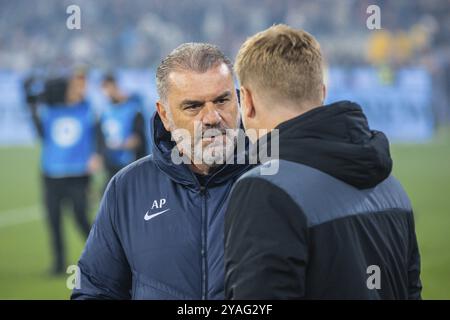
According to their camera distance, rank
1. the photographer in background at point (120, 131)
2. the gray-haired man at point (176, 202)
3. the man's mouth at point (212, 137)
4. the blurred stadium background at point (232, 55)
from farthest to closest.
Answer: the blurred stadium background at point (232, 55), the photographer in background at point (120, 131), the man's mouth at point (212, 137), the gray-haired man at point (176, 202)

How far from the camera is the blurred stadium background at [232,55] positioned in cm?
1114

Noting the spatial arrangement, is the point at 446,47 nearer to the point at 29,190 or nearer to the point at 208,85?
the point at 29,190

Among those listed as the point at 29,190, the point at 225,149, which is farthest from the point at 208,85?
the point at 29,190

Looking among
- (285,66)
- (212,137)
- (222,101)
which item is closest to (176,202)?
(212,137)

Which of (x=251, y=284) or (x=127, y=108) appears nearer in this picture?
(x=251, y=284)

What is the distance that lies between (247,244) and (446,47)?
15522mm

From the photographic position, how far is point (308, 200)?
72.0 inches

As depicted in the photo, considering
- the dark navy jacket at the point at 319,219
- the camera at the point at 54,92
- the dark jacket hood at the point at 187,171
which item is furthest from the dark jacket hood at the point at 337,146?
the camera at the point at 54,92

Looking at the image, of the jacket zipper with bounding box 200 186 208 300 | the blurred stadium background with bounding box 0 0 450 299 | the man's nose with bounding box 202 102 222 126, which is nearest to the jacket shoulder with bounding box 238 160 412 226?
the jacket zipper with bounding box 200 186 208 300

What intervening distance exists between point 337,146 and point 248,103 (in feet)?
0.90

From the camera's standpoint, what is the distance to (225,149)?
2.41m

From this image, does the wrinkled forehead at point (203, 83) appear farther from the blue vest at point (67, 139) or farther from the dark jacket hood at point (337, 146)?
the blue vest at point (67, 139)

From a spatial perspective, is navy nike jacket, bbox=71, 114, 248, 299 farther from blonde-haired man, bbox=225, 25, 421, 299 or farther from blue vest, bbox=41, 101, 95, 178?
blue vest, bbox=41, 101, 95, 178

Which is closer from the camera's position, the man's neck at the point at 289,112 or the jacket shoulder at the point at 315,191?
the jacket shoulder at the point at 315,191
